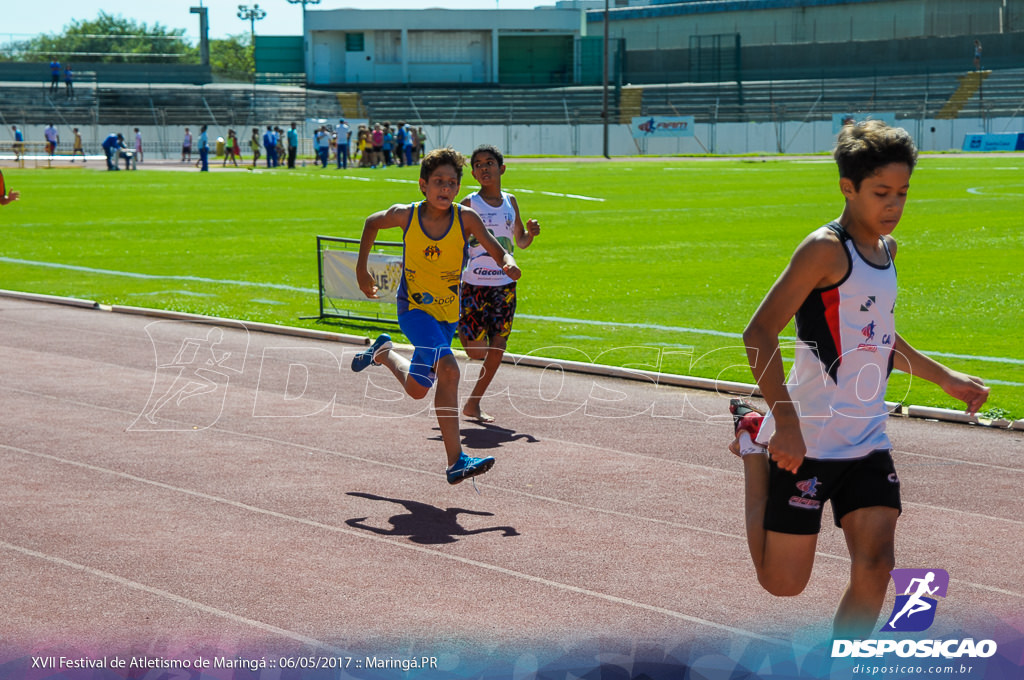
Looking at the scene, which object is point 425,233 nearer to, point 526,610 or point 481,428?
point 481,428

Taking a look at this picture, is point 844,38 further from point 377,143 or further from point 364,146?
point 364,146

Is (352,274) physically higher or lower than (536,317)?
higher

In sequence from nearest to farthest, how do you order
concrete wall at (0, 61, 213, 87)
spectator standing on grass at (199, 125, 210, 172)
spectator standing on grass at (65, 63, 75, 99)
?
1. spectator standing on grass at (199, 125, 210, 172)
2. spectator standing on grass at (65, 63, 75, 99)
3. concrete wall at (0, 61, 213, 87)

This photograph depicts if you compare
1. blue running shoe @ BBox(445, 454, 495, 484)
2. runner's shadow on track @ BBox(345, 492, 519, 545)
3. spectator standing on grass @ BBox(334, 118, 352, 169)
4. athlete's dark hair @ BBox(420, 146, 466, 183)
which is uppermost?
spectator standing on grass @ BBox(334, 118, 352, 169)

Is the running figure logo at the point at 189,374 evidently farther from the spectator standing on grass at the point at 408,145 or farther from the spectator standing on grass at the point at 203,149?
the spectator standing on grass at the point at 408,145

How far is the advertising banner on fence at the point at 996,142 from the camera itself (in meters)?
62.7

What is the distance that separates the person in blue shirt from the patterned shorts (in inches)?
1961

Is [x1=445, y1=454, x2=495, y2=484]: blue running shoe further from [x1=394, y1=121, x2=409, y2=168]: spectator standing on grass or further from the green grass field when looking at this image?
[x1=394, y1=121, x2=409, y2=168]: spectator standing on grass

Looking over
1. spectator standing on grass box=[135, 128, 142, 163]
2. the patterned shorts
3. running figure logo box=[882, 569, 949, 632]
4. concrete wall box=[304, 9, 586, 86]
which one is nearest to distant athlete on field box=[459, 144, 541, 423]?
the patterned shorts

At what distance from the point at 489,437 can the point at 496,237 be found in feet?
5.49

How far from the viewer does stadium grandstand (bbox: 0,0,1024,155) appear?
72375mm

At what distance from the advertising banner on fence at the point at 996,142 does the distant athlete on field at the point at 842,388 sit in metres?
63.4

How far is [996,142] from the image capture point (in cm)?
6322

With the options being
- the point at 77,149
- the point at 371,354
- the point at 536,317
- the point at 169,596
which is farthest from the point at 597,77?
the point at 169,596
